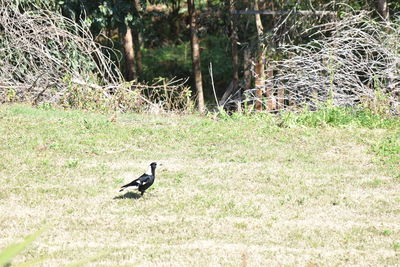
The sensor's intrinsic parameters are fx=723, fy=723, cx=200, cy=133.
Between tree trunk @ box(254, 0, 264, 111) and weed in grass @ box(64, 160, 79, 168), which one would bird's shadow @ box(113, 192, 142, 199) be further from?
tree trunk @ box(254, 0, 264, 111)

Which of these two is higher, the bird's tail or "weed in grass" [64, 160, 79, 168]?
the bird's tail

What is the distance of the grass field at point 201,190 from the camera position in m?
7.12

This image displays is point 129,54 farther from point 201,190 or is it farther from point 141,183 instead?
point 141,183

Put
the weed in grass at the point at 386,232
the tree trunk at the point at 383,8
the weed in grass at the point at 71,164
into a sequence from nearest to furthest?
the weed in grass at the point at 386,232, the weed in grass at the point at 71,164, the tree trunk at the point at 383,8

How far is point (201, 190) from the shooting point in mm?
9484

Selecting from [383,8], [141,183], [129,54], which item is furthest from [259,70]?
[141,183]

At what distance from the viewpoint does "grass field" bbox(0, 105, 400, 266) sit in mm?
7122

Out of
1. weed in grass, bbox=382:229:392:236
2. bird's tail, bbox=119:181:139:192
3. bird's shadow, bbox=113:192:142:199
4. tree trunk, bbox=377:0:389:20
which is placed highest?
tree trunk, bbox=377:0:389:20

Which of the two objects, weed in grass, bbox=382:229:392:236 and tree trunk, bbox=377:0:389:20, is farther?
tree trunk, bbox=377:0:389:20

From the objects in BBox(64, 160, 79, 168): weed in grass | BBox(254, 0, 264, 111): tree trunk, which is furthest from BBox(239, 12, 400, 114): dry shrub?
BBox(64, 160, 79, 168): weed in grass

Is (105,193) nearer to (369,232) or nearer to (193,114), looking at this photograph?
(369,232)

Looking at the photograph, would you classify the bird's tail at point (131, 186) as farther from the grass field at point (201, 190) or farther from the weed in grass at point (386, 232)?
the weed in grass at point (386, 232)

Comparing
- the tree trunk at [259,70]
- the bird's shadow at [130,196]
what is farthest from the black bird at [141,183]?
the tree trunk at [259,70]

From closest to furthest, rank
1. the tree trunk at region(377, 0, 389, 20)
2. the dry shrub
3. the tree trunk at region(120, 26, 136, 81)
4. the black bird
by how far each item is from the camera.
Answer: the black bird < the dry shrub < the tree trunk at region(377, 0, 389, 20) < the tree trunk at region(120, 26, 136, 81)
